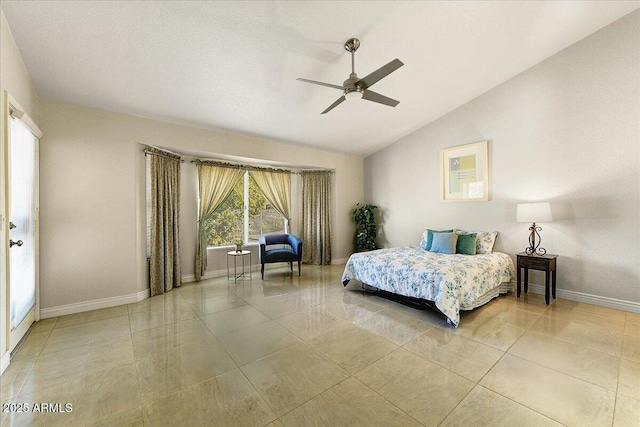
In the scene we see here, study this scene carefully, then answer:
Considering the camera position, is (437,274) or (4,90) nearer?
(4,90)

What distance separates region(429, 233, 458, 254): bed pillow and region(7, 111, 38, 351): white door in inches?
202

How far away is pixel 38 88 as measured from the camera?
2.96 m

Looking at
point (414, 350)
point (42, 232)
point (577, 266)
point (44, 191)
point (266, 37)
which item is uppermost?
point (266, 37)

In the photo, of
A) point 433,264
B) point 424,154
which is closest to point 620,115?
point 424,154

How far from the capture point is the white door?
7.73ft

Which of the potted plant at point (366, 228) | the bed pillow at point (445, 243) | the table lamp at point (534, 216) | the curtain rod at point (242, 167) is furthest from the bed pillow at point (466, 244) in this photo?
the curtain rod at point (242, 167)

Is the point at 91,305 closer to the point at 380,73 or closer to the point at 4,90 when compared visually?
the point at 4,90

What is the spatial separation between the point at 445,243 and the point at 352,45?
10.7ft

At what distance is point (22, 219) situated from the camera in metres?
2.62

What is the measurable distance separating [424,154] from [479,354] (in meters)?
3.98

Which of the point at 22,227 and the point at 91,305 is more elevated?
the point at 22,227

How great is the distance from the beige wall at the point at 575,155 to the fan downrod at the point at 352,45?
2869mm

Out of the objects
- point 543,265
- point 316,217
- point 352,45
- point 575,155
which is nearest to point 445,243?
point 543,265

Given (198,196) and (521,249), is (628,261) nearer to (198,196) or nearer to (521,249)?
(521,249)
